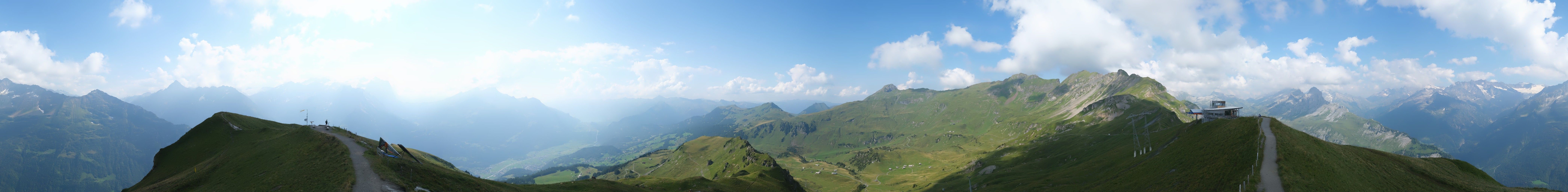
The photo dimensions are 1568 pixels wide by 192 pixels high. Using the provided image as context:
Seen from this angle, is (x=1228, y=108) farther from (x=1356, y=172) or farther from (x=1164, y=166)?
(x=1356, y=172)

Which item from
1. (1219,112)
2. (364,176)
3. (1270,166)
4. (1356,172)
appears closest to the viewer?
(364,176)

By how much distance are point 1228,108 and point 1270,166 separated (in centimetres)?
6266

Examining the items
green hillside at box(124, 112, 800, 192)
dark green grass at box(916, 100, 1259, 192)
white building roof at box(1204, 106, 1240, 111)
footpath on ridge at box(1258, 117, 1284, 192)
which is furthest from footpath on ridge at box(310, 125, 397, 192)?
white building roof at box(1204, 106, 1240, 111)

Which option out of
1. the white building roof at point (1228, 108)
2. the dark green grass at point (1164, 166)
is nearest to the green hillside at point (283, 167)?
the dark green grass at point (1164, 166)

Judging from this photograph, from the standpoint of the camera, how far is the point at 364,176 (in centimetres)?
5194

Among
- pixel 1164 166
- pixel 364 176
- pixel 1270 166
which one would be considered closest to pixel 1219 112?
pixel 1164 166

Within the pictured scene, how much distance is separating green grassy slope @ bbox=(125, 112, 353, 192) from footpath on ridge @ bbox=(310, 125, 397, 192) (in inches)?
30.4

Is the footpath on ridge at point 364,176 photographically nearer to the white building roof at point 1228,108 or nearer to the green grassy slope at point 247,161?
the green grassy slope at point 247,161

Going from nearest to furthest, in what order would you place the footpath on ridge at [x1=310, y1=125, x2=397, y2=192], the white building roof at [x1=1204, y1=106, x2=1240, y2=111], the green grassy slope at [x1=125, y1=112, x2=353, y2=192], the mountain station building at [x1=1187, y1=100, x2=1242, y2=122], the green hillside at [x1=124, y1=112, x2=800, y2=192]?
1. the footpath on ridge at [x1=310, y1=125, x2=397, y2=192]
2. the green grassy slope at [x1=125, y1=112, x2=353, y2=192]
3. the green hillside at [x1=124, y1=112, x2=800, y2=192]
4. the white building roof at [x1=1204, y1=106, x2=1240, y2=111]
5. the mountain station building at [x1=1187, y1=100, x2=1242, y2=122]

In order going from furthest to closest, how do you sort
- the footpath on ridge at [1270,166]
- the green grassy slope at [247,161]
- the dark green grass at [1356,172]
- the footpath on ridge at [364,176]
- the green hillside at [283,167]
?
the dark green grass at [1356,172] → the footpath on ridge at [1270,166] → the green hillside at [283,167] → the green grassy slope at [247,161] → the footpath on ridge at [364,176]

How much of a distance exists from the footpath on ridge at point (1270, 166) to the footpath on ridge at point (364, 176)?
9389 cm

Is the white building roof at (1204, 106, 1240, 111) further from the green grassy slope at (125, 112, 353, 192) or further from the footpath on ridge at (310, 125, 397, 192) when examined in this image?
the green grassy slope at (125, 112, 353, 192)

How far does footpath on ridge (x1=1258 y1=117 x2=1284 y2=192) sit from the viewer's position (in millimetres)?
57844

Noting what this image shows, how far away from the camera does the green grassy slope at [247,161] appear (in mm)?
51906
